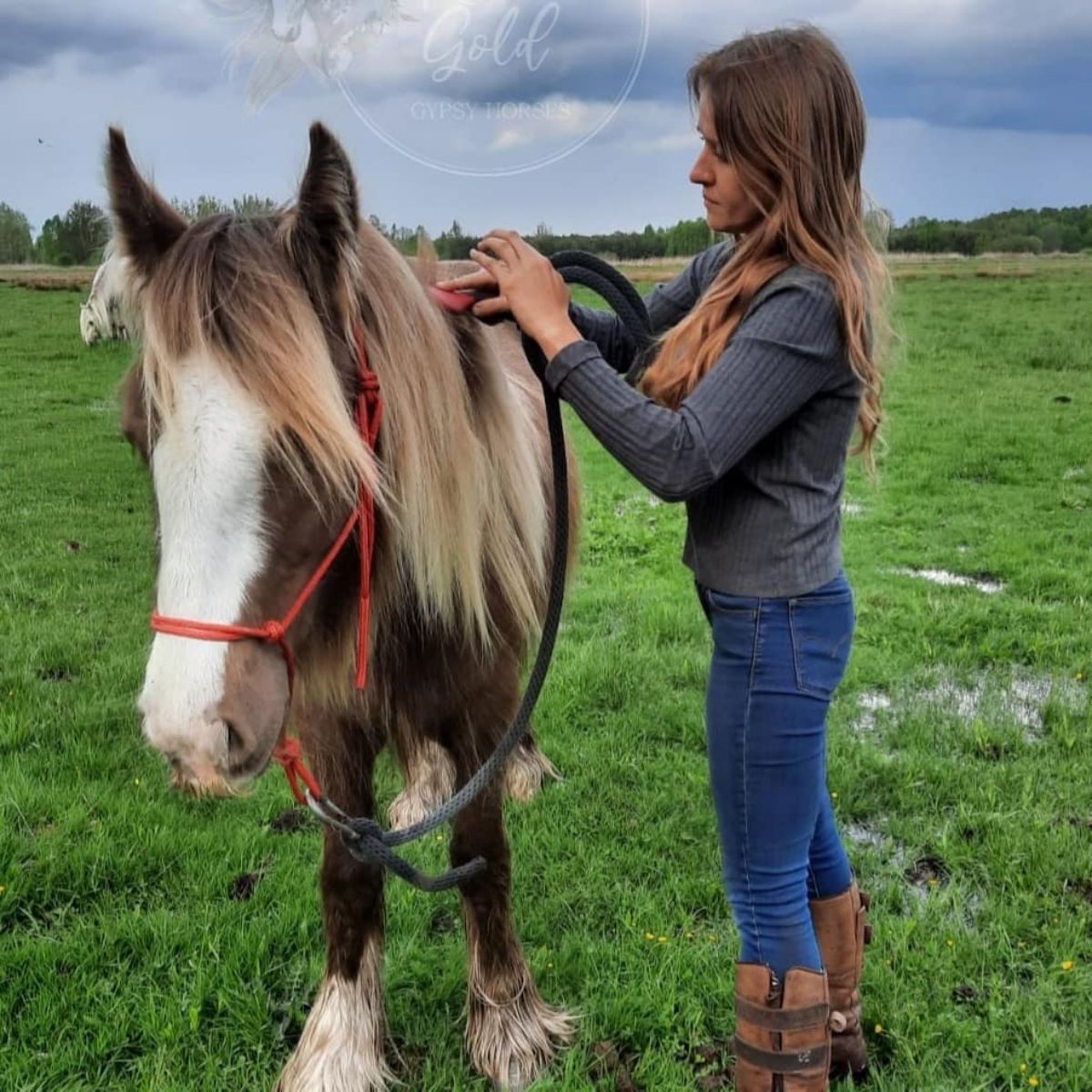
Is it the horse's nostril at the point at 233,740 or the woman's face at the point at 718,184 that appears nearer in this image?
the horse's nostril at the point at 233,740

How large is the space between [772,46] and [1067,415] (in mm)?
10113

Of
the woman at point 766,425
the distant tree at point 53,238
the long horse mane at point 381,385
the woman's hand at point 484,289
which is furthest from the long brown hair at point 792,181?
the distant tree at point 53,238

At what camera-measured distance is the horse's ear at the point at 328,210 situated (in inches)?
61.7

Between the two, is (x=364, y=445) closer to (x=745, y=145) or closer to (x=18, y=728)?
(x=745, y=145)

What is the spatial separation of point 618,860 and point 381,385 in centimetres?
202

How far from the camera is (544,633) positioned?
2.05 meters

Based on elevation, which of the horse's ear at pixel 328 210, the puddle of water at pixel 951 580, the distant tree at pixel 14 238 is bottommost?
the puddle of water at pixel 951 580

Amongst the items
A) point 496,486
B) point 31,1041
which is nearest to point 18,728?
point 31,1041

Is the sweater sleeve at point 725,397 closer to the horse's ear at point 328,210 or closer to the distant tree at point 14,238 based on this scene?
the horse's ear at point 328,210

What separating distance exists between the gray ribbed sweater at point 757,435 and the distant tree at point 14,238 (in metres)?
22.1

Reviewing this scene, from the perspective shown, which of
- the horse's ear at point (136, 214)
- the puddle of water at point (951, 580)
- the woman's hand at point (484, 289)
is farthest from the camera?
the puddle of water at point (951, 580)

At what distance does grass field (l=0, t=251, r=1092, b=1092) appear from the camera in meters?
2.45

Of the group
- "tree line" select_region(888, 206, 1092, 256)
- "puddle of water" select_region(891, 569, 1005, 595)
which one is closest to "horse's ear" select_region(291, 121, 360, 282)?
"puddle of water" select_region(891, 569, 1005, 595)

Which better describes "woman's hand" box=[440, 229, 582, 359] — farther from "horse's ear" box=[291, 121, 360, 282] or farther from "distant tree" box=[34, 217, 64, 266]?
"distant tree" box=[34, 217, 64, 266]
